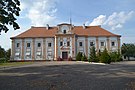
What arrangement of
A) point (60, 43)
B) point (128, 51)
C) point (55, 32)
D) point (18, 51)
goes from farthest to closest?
point (128, 51) < point (55, 32) < point (18, 51) < point (60, 43)

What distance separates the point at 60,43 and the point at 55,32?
456cm

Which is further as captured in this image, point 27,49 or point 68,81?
point 27,49

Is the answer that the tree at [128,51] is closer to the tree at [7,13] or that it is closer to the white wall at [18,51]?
the white wall at [18,51]

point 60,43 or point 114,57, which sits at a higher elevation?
point 60,43

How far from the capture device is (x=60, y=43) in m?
66.2

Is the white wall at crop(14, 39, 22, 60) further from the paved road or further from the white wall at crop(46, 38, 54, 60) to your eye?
the paved road

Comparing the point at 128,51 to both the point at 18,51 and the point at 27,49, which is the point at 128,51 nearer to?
the point at 27,49

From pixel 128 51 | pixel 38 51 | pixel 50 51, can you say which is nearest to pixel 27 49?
pixel 38 51

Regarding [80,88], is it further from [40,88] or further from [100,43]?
[100,43]

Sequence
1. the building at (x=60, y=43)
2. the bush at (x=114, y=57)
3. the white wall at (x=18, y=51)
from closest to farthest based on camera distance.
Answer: the bush at (x=114, y=57) → the building at (x=60, y=43) → the white wall at (x=18, y=51)

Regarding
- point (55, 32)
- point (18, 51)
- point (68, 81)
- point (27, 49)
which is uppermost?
point (55, 32)

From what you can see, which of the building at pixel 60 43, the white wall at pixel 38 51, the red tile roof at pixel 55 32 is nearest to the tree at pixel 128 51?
the building at pixel 60 43

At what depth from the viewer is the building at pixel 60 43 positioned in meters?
66.1

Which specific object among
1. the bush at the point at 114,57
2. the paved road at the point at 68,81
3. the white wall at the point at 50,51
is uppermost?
the white wall at the point at 50,51
